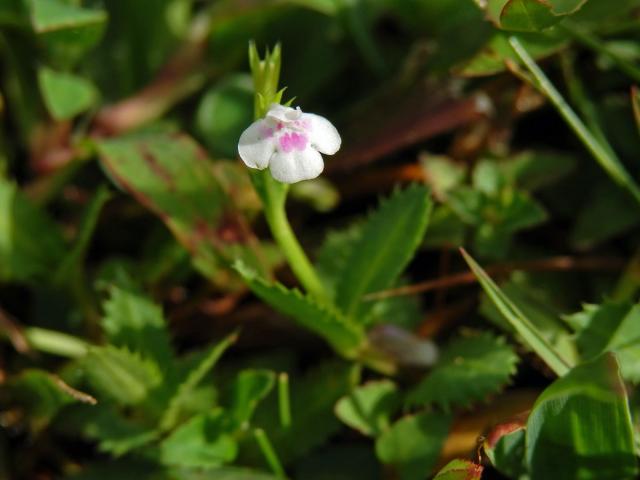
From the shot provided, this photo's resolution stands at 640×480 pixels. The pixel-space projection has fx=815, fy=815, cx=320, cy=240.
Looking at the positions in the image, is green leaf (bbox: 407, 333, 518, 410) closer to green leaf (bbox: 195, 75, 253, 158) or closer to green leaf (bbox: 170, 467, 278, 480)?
green leaf (bbox: 170, 467, 278, 480)

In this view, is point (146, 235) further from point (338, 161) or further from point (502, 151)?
point (502, 151)

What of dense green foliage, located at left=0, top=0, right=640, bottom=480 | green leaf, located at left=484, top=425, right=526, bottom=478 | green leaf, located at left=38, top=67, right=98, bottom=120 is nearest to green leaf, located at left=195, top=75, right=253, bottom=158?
dense green foliage, located at left=0, top=0, right=640, bottom=480

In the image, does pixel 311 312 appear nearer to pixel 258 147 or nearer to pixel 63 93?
pixel 258 147

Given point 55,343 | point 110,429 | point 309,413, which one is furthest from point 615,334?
point 55,343

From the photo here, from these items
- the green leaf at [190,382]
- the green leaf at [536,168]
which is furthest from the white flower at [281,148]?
the green leaf at [536,168]

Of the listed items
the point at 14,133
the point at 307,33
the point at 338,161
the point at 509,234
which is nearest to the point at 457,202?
the point at 509,234

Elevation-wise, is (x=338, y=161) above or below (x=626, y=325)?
above
